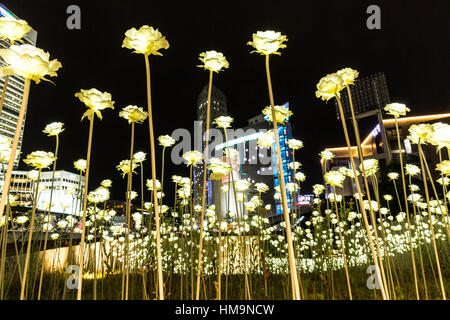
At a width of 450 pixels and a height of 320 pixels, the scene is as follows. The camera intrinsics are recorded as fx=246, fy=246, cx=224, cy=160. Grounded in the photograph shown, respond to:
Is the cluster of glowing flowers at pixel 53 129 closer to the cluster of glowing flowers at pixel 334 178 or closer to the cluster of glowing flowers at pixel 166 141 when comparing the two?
the cluster of glowing flowers at pixel 166 141

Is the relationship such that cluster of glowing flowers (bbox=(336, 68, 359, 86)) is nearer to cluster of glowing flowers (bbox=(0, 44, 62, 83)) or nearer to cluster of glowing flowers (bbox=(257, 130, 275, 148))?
cluster of glowing flowers (bbox=(257, 130, 275, 148))

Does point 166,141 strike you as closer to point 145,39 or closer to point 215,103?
point 145,39

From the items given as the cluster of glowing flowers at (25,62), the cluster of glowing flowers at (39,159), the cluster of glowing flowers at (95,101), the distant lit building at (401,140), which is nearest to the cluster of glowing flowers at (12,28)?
the cluster of glowing flowers at (25,62)

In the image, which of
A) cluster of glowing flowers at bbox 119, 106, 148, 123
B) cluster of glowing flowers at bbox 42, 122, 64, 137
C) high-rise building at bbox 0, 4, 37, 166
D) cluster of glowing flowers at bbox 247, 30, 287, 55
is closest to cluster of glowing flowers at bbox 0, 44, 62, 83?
high-rise building at bbox 0, 4, 37, 166

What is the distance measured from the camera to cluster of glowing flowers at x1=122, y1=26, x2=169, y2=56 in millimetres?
1270

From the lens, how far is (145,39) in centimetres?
129

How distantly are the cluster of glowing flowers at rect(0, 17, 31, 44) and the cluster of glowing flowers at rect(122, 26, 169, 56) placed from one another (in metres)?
0.54

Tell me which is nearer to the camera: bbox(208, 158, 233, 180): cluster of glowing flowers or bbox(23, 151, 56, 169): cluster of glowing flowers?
bbox(23, 151, 56, 169): cluster of glowing flowers

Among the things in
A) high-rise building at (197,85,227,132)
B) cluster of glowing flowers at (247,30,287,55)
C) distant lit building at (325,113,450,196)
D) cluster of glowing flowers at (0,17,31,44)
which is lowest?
cluster of glowing flowers at (247,30,287,55)

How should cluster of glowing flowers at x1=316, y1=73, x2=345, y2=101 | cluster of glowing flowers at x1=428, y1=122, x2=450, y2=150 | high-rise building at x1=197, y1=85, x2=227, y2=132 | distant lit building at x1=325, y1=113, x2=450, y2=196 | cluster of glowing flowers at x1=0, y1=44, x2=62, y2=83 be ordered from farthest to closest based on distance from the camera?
high-rise building at x1=197, y1=85, x2=227, y2=132 → distant lit building at x1=325, y1=113, x2=450, y2=196 → cluster of glowing flowers at x1=428, y1=122, x2=450, y2=150 → cluster of glowing flowers at x1=316, y1=73, x2=345, y2=101 → cluster of glowing flowers at x1=0, y1=44, x2=62, y2=83

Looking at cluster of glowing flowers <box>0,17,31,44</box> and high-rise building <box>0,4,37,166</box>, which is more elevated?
high-rise building <box>0,4,37,166</box>

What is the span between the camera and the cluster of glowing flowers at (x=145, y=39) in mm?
1270

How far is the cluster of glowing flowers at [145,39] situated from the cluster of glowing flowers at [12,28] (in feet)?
1.78
